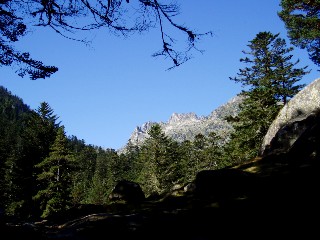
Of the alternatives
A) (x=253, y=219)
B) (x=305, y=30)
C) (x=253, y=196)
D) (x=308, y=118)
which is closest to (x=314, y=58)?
(x=305, y=30)

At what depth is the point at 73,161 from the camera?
30.7 m

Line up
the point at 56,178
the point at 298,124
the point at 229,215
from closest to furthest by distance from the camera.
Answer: the point at 229,215, the point at 298,124, the point at 56,178

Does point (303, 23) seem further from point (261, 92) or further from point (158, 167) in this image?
point (158, 167)

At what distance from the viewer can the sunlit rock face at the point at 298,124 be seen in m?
15.1

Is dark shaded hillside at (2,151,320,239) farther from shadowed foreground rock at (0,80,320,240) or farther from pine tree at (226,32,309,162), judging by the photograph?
pine tree at (226,32,309,162)

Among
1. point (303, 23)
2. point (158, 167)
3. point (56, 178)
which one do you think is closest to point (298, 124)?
point (303, 23)

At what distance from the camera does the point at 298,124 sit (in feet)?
58.0

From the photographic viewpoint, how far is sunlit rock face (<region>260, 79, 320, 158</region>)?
1508 centimetres

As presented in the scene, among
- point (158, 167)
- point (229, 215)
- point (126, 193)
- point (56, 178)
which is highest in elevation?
point (158, 167)

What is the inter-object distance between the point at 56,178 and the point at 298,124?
22.1 metres

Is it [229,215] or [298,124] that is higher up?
[298,124]

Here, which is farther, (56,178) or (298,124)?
(56,178)

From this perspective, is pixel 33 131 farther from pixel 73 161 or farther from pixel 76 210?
pixel 76 210

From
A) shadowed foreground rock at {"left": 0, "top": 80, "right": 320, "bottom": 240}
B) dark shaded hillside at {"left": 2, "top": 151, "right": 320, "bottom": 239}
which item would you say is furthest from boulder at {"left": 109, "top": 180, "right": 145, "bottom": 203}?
dark shaded hillside at {"left": 2, "top": 151, "right": 320, "bottom": 239}
